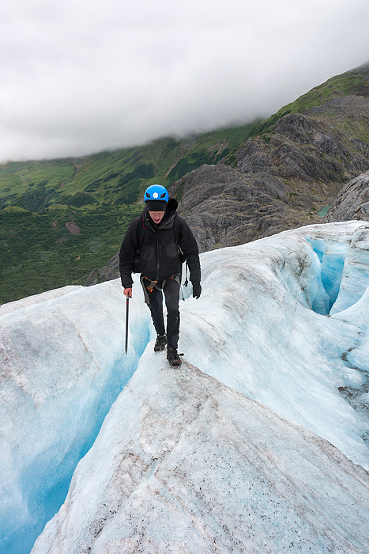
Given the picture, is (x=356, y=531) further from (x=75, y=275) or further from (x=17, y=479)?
(x=75, y=275)

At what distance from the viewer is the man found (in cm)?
549

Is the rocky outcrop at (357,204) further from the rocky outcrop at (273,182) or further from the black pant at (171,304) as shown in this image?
the black pant at (171,304)

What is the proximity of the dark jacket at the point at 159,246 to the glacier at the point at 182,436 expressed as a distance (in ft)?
7.59

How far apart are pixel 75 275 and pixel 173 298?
157 m

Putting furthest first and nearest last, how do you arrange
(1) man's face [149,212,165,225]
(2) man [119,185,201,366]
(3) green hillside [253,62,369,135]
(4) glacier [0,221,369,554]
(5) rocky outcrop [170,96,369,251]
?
(3) green hillside [253,62,369,135] → (5) rocky outcrop [170,96,369,251] → (2) man [119,185,201,366] → (1) man's face [149,212,165,225] → (4) glacier [0,221,369,554]

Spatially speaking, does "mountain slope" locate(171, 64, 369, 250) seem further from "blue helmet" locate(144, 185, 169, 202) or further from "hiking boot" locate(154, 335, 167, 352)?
"blue helmet" locate(144, 185, 169, 202)

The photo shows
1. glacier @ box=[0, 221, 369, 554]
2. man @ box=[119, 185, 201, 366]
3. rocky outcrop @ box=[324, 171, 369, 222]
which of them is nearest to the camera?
glacier @ box=[0, 221, 369, 554]

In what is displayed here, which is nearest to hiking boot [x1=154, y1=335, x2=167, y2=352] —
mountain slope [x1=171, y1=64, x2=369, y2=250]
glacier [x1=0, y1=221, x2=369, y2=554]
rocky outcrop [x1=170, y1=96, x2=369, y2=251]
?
glacier [x1=0, y1=221, x2=369, y2=554]

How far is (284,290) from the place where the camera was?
12.9 meters

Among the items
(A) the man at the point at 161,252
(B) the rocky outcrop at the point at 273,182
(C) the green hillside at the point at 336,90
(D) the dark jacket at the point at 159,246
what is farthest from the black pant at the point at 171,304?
Answer: (C) the green hillside at the point at 336,90

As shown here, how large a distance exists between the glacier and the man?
155 cm

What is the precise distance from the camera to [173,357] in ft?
20.4

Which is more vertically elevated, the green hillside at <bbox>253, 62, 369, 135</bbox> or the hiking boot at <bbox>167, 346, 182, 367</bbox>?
the green hillside at <bbox>253, 62, 369, 135</bbox>

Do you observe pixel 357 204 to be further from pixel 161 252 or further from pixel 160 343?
pixel 161 252
